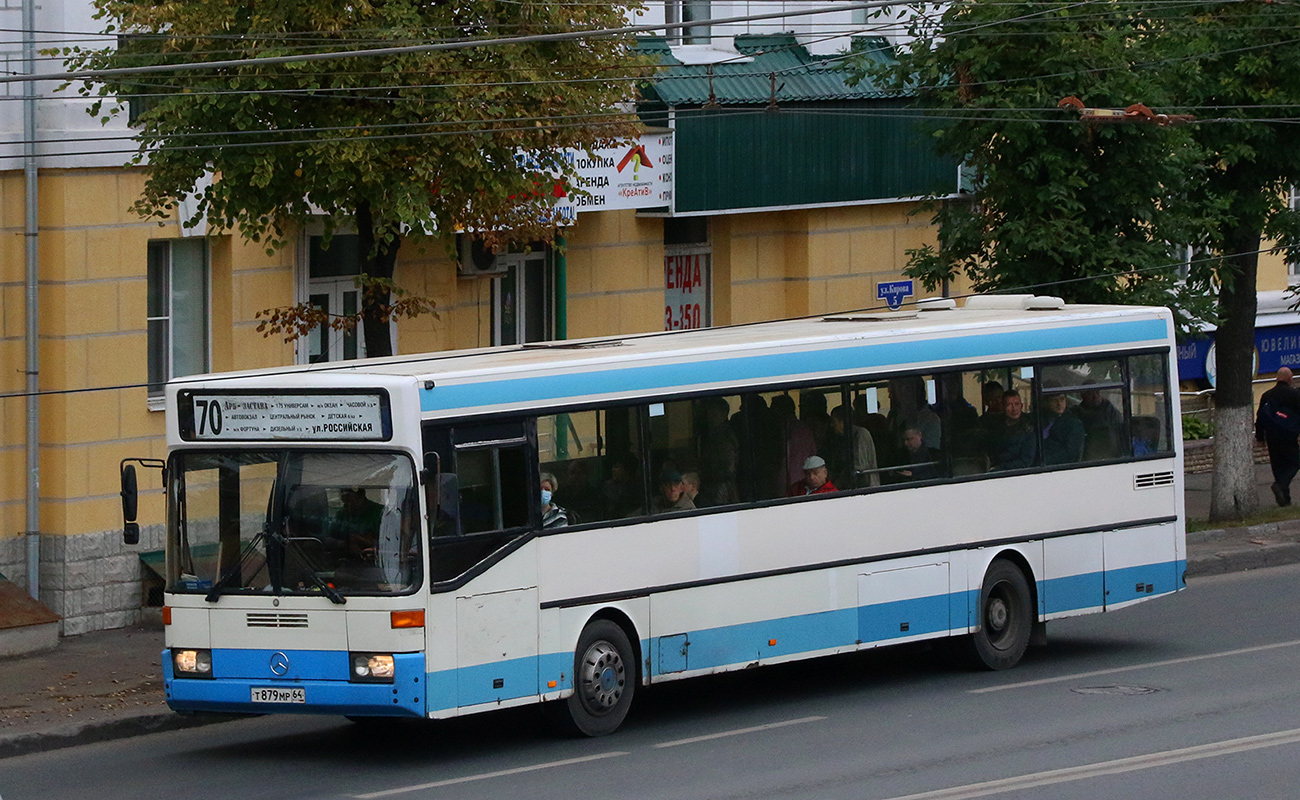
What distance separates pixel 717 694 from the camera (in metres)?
15.2

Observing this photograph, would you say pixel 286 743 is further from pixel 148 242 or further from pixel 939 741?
pixel 148 242

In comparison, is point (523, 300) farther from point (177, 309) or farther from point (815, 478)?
point (815, 478)

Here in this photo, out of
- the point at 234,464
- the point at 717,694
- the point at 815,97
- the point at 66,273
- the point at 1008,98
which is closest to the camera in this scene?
the point at 234,464

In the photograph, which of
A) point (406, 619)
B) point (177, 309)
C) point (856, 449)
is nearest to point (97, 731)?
point (406, 619)

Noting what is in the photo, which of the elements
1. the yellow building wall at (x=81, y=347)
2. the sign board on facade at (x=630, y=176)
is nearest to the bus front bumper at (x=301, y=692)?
the yellow building wall at (x=81, y=347)

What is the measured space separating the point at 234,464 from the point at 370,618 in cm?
135

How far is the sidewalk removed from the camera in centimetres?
1364

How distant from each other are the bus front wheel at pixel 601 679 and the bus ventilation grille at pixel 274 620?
1.83 metres

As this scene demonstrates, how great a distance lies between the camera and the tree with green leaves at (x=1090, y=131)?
66.2 ft

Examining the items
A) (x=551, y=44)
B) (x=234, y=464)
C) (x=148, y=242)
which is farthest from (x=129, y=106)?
(x=234, y=464)

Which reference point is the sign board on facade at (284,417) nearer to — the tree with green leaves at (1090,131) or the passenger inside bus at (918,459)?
the passenger inside bus at (918,459)

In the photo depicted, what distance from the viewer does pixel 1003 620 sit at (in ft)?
51.9

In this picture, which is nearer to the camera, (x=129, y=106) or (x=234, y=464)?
(x=234, y=464)

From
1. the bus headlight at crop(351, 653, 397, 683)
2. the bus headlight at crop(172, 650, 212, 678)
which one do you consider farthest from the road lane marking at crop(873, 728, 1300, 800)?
the bus headlight at crop(172, 650, 212, 678)
